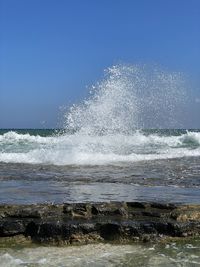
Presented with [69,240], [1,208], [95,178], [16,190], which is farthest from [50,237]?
[95,178]

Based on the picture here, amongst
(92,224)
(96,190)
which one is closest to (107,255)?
(92,224)

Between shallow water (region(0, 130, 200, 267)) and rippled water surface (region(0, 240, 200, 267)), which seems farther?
shallow water (region(0, 130, 200, 267))

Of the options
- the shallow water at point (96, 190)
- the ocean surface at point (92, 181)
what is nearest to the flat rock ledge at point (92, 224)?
the shallow water at point (96, 190)

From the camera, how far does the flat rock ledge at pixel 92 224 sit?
593cm

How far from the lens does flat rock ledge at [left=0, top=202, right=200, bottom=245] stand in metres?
5.93

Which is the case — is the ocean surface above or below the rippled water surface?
above

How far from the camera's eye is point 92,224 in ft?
19.8

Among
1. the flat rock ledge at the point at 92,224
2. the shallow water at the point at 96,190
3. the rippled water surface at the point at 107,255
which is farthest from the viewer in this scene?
the flat rock ledge at the point at 92,224

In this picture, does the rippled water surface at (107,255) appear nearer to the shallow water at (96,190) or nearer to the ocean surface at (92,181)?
the shallow water at (96,190)

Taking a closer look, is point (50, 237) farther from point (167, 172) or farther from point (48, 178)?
point (167, 172)

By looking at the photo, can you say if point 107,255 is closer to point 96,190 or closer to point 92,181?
point 96,190

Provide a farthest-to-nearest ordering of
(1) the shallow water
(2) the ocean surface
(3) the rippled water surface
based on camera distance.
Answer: (2) the ocean surface < (1) the shallow water < (3) the rippled water surface

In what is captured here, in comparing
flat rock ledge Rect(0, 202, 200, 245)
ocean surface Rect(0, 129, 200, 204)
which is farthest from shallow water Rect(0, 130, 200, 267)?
flat rock ledge Rect(0, 202, 200, 245)

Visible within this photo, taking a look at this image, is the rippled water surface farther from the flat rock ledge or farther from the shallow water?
the flat rock ledge
